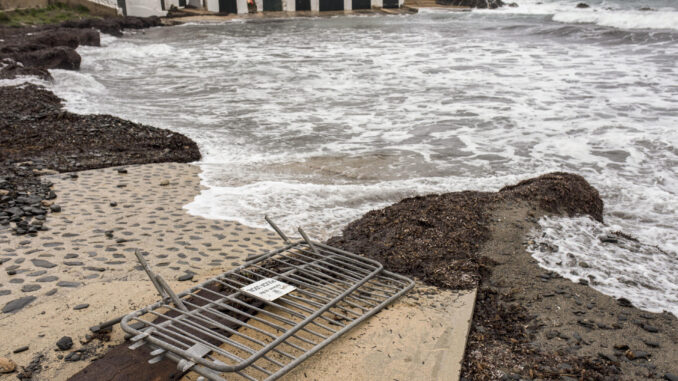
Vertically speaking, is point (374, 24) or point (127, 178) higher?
point (374, 24)

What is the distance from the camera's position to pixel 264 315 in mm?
2553

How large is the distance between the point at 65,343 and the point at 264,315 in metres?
0.93

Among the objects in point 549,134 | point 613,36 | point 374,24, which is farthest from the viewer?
point 374,24

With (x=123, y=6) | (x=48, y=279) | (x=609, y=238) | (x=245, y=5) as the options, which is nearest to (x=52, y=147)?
(x=48, y=279)

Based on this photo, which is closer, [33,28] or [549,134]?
[549,134]

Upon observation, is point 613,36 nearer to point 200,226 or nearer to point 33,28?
point 200,226

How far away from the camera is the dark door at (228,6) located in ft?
102

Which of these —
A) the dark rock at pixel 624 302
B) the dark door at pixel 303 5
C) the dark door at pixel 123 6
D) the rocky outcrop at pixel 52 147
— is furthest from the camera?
the dark door at pixel 303 5

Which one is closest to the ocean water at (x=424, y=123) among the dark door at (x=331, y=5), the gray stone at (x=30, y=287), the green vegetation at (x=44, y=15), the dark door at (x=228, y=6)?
the gray stone at (x=30, y=287)

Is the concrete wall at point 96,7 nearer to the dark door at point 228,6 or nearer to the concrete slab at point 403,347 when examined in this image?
the dark door at point 228,6

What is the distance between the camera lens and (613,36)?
17328 mm

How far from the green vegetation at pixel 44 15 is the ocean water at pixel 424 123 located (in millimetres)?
5076

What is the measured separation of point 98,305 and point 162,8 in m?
30.0

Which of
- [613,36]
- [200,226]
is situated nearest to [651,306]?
[200,226]
